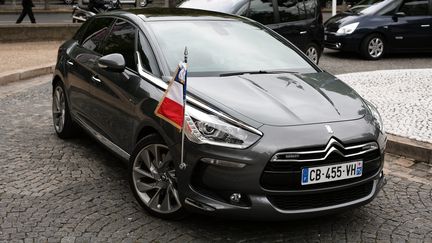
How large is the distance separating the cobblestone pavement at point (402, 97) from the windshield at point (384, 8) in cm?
325

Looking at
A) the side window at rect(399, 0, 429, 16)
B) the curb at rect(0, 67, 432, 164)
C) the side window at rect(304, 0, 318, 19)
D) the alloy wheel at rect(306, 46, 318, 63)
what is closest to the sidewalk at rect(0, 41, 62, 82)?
the alloy wheel at rect(306, 46, 318, 63)

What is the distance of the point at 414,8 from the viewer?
13.8 m

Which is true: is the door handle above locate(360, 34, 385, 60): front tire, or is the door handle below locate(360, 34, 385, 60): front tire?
above

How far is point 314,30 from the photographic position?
39.1ft

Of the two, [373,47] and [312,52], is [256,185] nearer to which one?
[312,52]

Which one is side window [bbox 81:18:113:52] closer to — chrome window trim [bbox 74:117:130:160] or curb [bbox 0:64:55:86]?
chrome window trim [bbox 74:117:130:160]

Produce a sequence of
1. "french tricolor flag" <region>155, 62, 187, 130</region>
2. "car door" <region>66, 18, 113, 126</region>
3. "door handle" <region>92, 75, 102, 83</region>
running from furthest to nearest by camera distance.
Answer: "car door" <region>66, 18, 113, 126</region>, "door handle" <region>92, 75, 102, 83</region>, "french tricolor flag" <region>155, 62, 187, 130</region>

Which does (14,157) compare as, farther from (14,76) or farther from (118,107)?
(14,76)

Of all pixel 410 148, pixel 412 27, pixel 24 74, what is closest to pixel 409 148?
pixel 410 148

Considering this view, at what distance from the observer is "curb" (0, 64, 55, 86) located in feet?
32.7

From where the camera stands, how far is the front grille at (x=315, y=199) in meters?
3.68

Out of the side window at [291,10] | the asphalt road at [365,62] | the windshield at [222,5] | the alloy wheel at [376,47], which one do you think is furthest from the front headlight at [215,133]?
the alloy wheel at [376,47]

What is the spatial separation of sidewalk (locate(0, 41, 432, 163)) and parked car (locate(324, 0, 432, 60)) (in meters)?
2.73

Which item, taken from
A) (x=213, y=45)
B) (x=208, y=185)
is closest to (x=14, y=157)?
(x=213, y=45)
